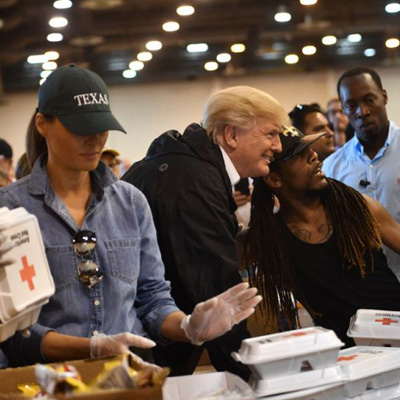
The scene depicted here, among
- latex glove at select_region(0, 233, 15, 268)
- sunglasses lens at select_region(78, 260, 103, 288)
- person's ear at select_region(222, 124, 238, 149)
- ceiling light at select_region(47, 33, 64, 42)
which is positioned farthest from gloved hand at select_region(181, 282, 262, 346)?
ceiling light at select_region(47, 33, 64, 42)

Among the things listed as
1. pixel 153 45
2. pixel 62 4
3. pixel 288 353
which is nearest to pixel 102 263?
pixel 288 353

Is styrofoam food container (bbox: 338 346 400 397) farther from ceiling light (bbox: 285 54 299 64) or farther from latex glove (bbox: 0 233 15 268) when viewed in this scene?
ceiling light (bbox: 285 54 299 64)

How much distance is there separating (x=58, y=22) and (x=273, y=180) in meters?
6.45

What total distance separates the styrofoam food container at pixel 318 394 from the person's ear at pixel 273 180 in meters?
1.21

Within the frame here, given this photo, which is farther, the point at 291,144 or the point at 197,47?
the point at 197,47

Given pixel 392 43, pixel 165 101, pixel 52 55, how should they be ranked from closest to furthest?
pixel 52 55, pixel 392 43, pixel 165 101

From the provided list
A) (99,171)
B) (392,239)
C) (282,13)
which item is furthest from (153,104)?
(99,171)

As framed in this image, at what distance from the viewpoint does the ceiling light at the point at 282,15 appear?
31.5 feet

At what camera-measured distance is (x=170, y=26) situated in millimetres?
9703

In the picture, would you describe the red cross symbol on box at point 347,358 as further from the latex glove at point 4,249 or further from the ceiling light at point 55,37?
the ceiling light at point 55,37

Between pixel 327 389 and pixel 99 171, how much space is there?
84 centimetres

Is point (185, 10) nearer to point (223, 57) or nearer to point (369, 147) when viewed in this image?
point (223, 57)

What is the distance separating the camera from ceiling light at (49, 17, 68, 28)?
9.08 m

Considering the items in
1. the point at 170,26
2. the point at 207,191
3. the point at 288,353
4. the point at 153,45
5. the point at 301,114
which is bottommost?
the point at 288,353
